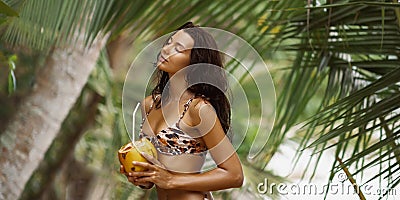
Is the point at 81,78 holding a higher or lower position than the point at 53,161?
higher

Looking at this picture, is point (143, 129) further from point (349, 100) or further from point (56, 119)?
point (56, 119)

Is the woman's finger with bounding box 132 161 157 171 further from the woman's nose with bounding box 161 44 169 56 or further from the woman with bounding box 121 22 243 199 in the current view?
the woman's nose with bounding box 161 44 169 56

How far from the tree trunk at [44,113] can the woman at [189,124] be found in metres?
1.26

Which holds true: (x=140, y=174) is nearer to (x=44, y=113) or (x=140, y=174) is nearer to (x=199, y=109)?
(x=199, y=109)

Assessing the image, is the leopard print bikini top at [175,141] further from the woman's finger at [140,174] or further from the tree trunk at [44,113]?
the tree trunk at [44,113]

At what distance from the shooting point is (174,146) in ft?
2.66

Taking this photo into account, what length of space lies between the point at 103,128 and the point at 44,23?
1.15m

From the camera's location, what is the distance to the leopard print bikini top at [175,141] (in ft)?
2.66

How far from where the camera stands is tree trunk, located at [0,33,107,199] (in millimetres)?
2088

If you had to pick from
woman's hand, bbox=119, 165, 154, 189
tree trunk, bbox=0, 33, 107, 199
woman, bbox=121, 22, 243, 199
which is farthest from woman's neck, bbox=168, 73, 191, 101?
tree trunk, bbox=0, 33, 107, 199

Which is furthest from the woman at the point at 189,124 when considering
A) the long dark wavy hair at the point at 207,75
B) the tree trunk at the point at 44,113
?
the tree trunk at the point at 44,113

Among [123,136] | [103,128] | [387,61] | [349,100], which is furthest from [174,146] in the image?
[103,128]

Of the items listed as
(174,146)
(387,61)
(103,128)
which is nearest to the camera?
(174,146)

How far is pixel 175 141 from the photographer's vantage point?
809mm
